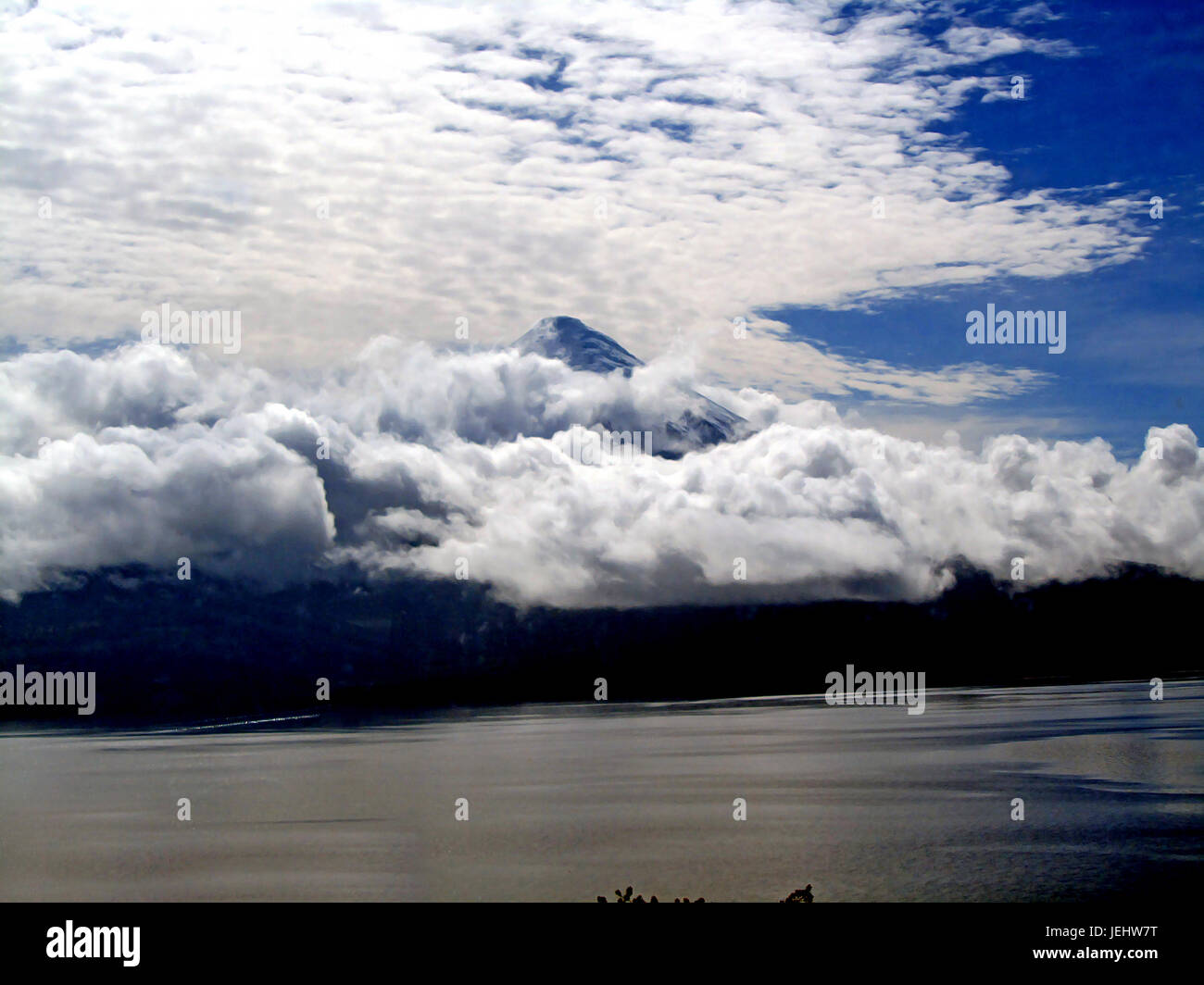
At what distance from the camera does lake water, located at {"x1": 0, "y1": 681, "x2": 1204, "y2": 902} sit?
50.2 meters

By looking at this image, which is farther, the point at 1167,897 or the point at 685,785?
the point at 685,785

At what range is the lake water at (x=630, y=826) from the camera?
50.2m

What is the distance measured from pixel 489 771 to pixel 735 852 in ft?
215

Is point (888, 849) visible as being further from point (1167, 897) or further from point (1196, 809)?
point (1196, 809)

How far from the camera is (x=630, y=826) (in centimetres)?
6956
